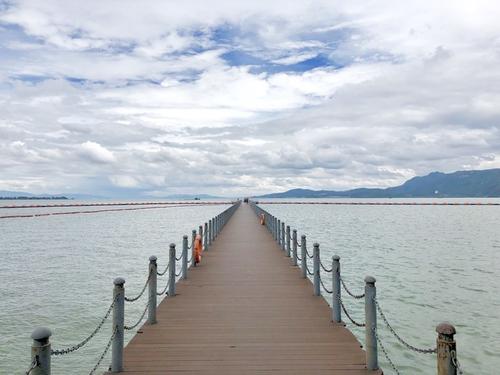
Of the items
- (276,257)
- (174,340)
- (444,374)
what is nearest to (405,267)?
(276,257)

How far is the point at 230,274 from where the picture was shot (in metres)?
14.6

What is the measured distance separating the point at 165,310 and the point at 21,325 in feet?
22.2

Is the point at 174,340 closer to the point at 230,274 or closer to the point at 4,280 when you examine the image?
the point at 230,274

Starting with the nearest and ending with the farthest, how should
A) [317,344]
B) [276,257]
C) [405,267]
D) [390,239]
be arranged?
[317,344] < [276,257] < [405,267] < [390,239]

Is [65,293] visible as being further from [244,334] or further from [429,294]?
[429,294]

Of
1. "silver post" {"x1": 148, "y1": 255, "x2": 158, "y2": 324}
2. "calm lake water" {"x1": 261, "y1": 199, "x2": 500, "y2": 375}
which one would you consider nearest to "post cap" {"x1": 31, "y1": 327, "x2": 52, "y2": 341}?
"silver post" {"x1": 148, "y1": 255, "x2": 158, "y2": 324}

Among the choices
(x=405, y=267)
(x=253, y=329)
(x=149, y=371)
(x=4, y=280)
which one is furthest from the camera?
(x=405, y=267)

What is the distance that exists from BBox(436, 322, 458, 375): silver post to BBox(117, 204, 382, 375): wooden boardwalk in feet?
6.19

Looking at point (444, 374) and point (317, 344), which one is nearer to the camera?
point (444, 374)

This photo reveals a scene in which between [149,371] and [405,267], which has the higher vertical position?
[149,371]

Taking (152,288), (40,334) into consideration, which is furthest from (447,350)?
(152,288)

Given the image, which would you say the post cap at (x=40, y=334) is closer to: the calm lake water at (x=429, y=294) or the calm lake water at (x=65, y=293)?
the calm lake water at (x=65, y=293)

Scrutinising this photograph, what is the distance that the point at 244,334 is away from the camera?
8.09 metres

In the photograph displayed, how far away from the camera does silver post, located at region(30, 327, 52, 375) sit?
4.30 metres
